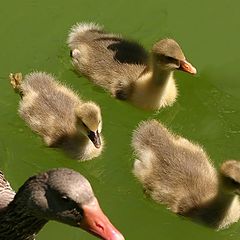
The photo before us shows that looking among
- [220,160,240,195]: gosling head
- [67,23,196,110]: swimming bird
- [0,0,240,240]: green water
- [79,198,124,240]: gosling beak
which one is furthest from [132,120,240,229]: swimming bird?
[79,198,124,240]: gosling beak

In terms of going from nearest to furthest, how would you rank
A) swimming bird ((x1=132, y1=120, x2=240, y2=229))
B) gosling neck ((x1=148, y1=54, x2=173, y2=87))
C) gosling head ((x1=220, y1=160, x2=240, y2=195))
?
1. gosling head ((x1=220, y1=160, x2=240, y2=195))
2. swimming bird ((x1=132, y1=120, x2=240, y2=229))
3. gosling neck ((x1=148, y1=54, x2=173, y2=87))

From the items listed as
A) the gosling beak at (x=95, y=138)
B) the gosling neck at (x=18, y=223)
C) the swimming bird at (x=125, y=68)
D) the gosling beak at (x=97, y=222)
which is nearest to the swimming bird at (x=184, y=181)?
the gosling beak at (x=95, y=138)

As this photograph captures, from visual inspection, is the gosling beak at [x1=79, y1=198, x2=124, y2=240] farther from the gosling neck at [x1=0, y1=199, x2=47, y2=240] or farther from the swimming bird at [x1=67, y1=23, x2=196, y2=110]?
the swimming bird at [x1=67, y1=23, x2=196, y2=110]

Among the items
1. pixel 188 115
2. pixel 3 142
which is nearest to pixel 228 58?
pixel 188 115

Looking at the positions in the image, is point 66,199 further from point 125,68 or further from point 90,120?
point 125,68

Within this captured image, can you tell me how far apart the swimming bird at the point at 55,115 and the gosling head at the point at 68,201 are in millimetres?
1489

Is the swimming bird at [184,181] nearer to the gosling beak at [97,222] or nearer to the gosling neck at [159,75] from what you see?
the gosling neck at [159,75]

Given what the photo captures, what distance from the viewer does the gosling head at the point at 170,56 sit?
5.71 metres

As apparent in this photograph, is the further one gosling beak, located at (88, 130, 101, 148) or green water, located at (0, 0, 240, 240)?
green water, located at (0, 0, 240, 240)

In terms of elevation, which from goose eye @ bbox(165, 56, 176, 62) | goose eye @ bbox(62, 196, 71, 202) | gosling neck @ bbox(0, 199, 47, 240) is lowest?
gosling neck @ bbox(0, 199, 47, 240)

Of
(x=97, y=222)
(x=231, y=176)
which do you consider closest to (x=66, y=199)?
(x=97, y=222)

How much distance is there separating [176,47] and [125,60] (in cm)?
55

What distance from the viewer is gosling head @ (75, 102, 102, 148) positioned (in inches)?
212

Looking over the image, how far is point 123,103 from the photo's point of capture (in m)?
6.21
